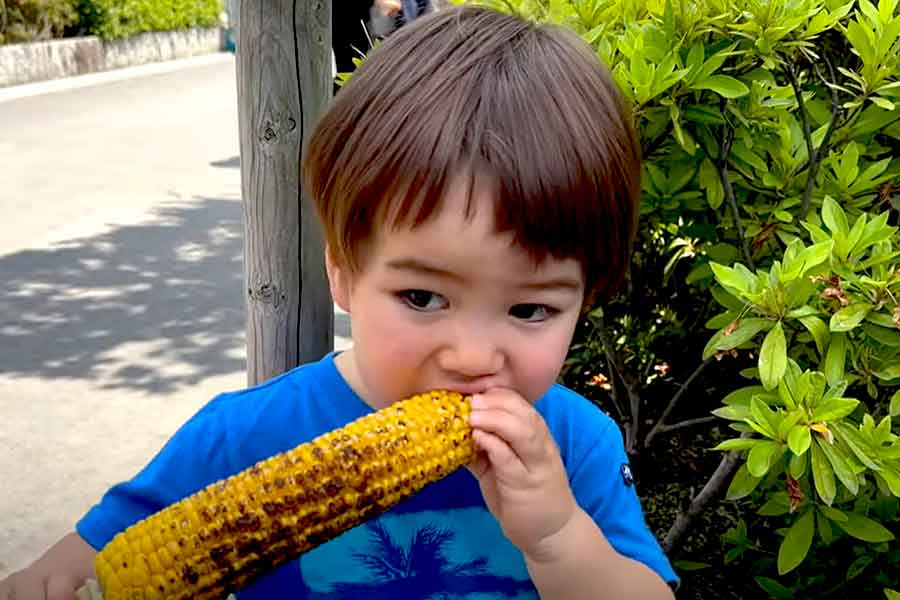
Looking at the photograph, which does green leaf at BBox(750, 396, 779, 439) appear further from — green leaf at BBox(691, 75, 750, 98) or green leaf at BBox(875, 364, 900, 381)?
green leaf at BBox(691, 75, 750, 98)

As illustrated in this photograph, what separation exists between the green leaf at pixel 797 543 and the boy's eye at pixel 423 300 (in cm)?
101

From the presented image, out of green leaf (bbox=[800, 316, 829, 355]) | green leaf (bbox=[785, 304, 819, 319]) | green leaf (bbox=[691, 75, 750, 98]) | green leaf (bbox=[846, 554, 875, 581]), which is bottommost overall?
green leaf (bbox=[846, 554, 875, 581])

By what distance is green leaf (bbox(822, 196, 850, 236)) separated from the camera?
5.64ft

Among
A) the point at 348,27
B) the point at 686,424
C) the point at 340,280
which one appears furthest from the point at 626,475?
the point at 348,27

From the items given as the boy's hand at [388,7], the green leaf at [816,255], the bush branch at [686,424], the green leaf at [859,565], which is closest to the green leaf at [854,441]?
the green leaf at [816,255]

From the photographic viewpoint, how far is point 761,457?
1.59 m

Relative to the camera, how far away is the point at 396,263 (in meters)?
1.30

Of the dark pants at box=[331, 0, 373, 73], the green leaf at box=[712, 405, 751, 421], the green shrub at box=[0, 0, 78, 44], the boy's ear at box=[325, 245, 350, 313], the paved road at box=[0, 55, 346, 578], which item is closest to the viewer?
the boy's ear at box=[325, 245, 350, 313]

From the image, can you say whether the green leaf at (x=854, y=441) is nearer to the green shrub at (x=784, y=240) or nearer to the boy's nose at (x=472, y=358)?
Answer: the green shrub at (x=784, y=240)

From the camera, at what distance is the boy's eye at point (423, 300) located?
130 centimetres

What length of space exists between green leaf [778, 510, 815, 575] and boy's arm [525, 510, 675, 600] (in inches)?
24.1

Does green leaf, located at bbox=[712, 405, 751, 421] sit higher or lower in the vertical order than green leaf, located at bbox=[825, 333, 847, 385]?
lower

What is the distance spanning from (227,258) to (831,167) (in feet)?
15.7

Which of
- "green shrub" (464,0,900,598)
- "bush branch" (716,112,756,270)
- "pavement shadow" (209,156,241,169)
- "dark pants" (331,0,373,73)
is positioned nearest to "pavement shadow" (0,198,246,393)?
"dark pants" (331,0,373,73)
